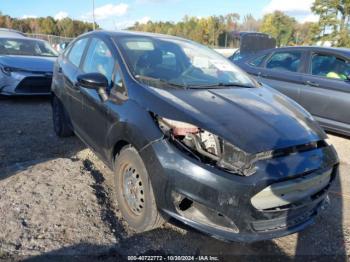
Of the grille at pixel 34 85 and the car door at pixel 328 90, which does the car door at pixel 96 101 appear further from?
the grille at pixel 34 85

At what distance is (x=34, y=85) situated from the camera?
25.5 feet

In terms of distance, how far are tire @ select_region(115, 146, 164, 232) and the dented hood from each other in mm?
457

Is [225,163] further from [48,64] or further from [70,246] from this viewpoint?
[48,64]

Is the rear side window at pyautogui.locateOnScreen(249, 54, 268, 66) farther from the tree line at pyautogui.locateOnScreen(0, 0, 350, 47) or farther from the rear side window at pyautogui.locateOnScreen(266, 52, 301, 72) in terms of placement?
the tree line at pyautogui.locateOnScreen(0, 0, 350, 47)

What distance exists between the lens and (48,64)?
8.10 m

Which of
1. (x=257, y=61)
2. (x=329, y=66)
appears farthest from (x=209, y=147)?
(x=257, y=61)

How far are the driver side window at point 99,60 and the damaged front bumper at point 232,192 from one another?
1246 mm

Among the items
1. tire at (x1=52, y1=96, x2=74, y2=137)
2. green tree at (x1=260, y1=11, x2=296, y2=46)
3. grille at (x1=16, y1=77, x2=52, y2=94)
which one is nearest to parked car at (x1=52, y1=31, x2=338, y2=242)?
tire at (x1=52, y1=96, x2=74, y2=137)

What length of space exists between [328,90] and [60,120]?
417 centimetres

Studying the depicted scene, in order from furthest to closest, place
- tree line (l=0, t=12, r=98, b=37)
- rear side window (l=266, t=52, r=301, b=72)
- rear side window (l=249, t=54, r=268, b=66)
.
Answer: tree line (l=0, t=12, r=98, b=37) → rear side window (l=249, t=54, r=268, b=66) → rear side window (l=266, t=52, r=301, b=72)

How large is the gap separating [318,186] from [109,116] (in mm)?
1867

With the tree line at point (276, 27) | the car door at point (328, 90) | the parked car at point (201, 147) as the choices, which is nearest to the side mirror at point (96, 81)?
the parked car at point (201, 147)

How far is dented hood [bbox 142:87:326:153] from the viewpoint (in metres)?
2.65

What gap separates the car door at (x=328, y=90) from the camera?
5.77 metres
